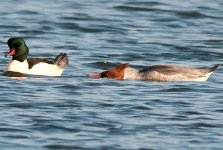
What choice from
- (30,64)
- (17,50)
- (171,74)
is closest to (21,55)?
(17,50)

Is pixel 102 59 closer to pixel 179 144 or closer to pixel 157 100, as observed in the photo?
pixel 157 100

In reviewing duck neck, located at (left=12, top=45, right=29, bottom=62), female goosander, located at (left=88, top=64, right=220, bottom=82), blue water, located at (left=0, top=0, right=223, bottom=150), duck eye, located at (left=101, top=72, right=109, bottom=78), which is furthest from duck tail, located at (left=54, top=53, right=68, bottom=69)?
duck eye, located at (left=101, top=72, right=109, bottom=78)

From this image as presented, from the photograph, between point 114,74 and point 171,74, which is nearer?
point 171,74

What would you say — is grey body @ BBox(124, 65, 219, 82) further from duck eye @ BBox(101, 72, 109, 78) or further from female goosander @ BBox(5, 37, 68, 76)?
female goosander @ BBox(5, 37, 68, 76)

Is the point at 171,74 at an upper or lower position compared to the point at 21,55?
lower

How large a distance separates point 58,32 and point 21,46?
5628mm

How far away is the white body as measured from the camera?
61.6ft

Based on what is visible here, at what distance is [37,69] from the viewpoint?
18.8 metres

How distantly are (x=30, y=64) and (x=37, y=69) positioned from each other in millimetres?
226

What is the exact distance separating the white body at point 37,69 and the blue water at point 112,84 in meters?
0.26

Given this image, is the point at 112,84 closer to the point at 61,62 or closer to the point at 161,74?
the point at 161,74

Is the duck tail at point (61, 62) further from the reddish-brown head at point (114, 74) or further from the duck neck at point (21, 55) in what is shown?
the reddish-brown head at point (114, 74)

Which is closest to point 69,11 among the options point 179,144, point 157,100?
point 157,100

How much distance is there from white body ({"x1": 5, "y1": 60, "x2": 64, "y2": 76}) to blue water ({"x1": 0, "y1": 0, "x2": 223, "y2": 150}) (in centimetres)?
26
